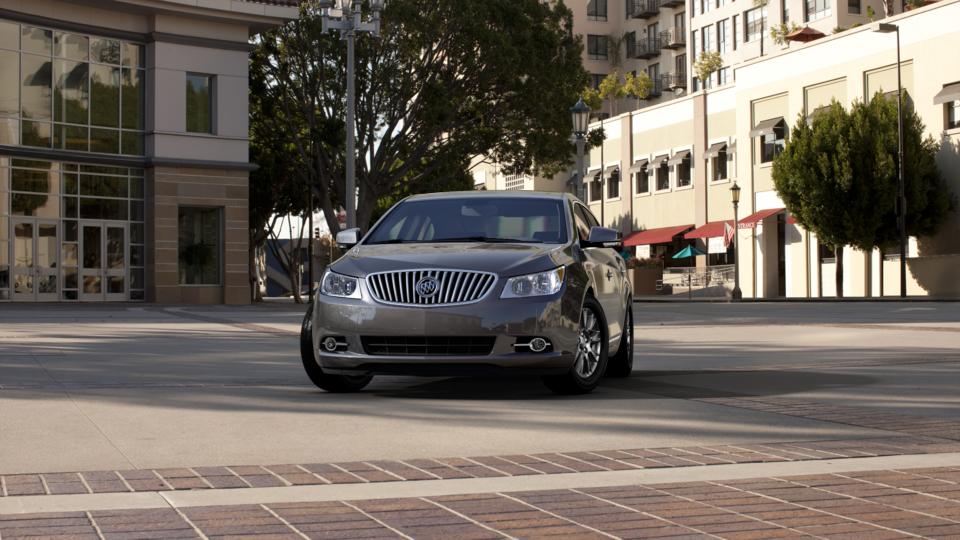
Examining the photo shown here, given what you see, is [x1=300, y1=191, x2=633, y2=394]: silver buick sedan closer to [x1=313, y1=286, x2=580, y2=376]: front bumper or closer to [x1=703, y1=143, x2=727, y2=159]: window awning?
[x1=313, y1=286, x2=580, y2=376]: front bumper

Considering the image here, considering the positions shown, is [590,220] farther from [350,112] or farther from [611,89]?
[611,89]

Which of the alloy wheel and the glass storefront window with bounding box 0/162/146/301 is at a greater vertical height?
the glass storefront window with bounding box 0/162/146/301

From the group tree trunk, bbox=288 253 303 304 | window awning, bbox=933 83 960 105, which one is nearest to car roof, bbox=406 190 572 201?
window awning, bbox=933 83 960 105

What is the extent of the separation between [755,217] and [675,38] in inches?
1157

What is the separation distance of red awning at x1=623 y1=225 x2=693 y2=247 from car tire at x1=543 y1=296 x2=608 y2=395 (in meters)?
58.2

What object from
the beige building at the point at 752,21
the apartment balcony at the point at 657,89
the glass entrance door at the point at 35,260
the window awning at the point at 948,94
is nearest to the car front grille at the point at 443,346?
the glass entrance door at the point at 35,260

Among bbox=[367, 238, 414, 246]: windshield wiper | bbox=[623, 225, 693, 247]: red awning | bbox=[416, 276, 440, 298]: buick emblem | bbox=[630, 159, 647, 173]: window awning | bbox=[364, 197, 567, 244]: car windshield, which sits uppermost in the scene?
bbox=[630, 159, 647, 173]: window awning

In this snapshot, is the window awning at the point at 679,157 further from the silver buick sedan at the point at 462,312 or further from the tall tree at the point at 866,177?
the silver buick sedan at the point at 462,312

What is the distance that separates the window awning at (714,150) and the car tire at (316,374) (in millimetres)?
56006

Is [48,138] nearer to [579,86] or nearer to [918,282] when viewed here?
[579,86]

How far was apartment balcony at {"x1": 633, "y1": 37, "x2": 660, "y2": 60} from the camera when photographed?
89125mm

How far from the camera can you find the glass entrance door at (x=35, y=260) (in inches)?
1486

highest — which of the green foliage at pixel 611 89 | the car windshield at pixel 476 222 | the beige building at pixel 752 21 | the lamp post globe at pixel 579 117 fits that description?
the beige building at pixel 752 21

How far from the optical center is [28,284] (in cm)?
3788
